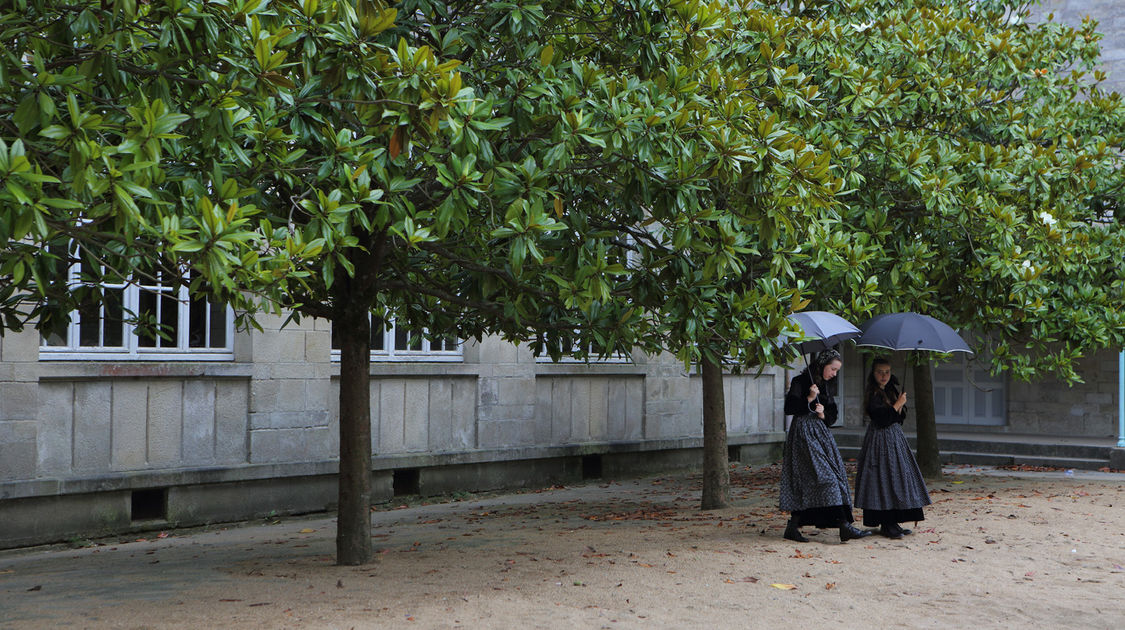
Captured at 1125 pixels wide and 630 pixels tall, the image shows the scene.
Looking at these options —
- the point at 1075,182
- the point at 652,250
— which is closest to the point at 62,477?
the point at 652,250

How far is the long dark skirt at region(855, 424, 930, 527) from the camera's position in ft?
31.6

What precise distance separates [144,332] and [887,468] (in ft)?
21.8

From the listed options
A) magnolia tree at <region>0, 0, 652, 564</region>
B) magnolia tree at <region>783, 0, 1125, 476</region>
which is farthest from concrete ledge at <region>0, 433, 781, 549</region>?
magnolia tree at <region>783, 0, 1125, 476</region>

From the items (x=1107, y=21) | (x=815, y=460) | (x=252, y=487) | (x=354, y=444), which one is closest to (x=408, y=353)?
(x=252, y=487)

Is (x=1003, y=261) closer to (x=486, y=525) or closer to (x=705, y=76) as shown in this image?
(x=705, y=76)

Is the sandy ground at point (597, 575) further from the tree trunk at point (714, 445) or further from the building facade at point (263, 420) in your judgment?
the building facade at point (263, 420)

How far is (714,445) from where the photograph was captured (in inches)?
475

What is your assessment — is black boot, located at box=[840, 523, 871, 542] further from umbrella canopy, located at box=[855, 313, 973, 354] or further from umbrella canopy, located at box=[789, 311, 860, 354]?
umbrella canopy, located at box=[855, 313, 973, 354]

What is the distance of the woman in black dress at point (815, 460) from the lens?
9.12 meters

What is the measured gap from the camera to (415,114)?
5.58m

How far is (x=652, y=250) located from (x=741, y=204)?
0.98 metres

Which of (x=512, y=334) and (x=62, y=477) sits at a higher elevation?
(x=512, y=334)

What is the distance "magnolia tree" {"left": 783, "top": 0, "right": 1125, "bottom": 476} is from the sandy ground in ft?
7.49

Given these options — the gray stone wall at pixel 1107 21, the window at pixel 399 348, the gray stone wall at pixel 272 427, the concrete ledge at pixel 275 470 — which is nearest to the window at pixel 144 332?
the gray stone wall at pixel 272 427
